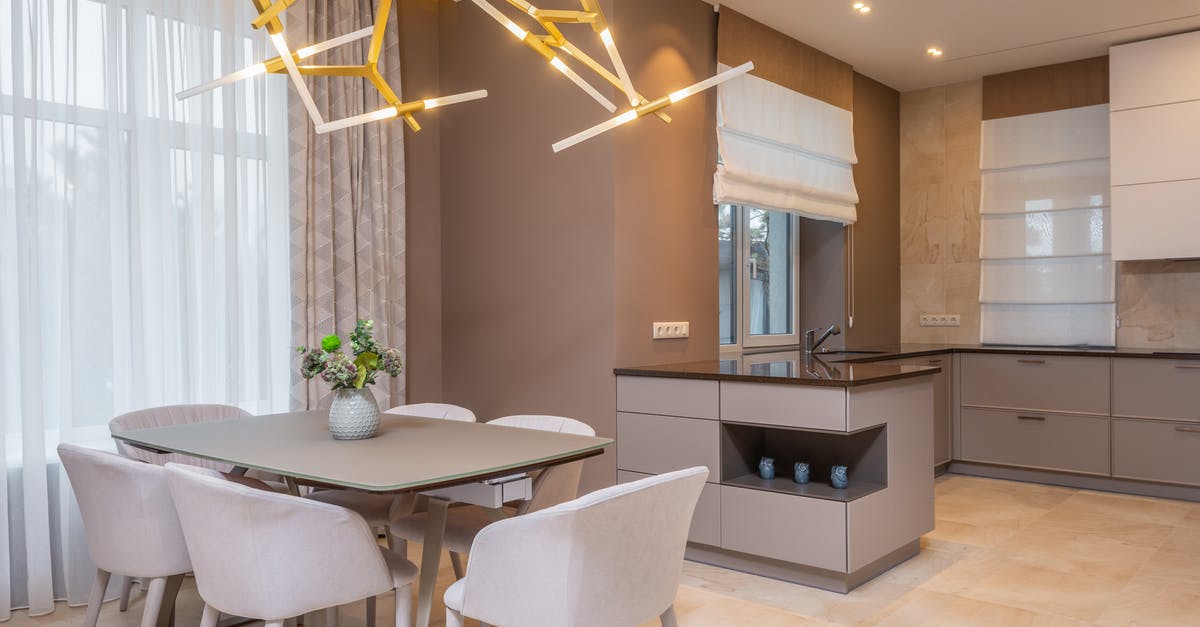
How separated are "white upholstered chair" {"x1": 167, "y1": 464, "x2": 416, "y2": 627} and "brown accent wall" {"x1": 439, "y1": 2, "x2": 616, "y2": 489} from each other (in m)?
1.97

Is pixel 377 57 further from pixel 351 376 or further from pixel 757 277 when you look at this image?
pixel 757 277

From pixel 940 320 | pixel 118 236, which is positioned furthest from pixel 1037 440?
pixel 118 236

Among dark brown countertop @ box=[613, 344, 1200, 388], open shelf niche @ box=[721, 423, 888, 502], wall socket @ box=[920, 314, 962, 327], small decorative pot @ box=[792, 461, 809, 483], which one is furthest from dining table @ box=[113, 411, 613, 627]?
wall socket @ box=[920, 314, 962, 327]

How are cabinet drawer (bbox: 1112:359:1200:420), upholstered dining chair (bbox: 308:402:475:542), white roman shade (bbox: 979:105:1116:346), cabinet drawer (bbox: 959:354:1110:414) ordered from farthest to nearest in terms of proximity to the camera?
white roman shade (bbox: 979:105:1116:346) < cabinet drawer (bbox: 959:354:1110:414) < cabinet drawer (bbox: 1112:359:1200:420) < upholstered dining chair (bbox: 308:402:475:542)

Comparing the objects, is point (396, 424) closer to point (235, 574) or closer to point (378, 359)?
point (378, 359)

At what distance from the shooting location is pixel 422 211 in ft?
14.3

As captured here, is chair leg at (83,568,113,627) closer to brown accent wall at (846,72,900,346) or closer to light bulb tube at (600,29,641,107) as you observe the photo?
light bulb tube at (600,29,641,107)

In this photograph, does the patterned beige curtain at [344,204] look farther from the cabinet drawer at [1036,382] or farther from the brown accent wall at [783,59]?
the cabinet drawer at [1036,382]

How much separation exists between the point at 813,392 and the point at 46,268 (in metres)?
2.85

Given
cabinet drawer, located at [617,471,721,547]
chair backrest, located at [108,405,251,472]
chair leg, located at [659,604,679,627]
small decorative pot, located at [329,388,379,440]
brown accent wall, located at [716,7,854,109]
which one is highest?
brown accent wall, located at [716,7,854,109]

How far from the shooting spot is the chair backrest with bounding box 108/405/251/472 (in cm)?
285

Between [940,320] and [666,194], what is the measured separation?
9.15ft

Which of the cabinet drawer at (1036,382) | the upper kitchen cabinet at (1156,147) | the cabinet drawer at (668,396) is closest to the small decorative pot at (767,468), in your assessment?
the cabinet drawer at (668,396)

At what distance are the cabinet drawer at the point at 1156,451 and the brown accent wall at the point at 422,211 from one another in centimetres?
377
